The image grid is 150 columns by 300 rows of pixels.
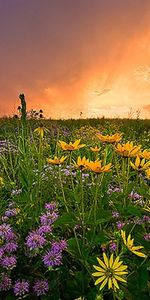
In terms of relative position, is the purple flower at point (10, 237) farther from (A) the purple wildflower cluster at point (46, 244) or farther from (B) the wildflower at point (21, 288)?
(B) the wildflower at point (21, 288)

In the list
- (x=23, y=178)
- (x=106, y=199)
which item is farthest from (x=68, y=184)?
(x=106, y=199)

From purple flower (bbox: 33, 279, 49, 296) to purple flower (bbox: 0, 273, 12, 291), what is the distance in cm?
11

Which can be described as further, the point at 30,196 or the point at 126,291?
the point at 30,196

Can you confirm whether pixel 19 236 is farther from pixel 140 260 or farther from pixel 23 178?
pixel 23 178

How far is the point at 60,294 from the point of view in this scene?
2252 mm

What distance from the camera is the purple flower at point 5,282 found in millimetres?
2230

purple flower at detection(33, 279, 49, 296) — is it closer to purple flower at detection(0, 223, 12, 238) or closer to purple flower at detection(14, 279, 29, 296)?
purple flower at detection(14, 279, 29, 296)

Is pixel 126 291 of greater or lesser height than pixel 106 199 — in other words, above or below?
below

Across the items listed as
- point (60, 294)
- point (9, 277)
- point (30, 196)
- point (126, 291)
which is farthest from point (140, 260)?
point (30, 196)

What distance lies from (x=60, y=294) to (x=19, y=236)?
0.36 m

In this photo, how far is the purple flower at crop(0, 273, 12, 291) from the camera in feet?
Answer: 7.32

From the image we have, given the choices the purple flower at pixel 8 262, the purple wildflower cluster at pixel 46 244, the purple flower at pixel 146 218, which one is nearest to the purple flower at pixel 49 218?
the purple wildflower cluster at pixel 46 244

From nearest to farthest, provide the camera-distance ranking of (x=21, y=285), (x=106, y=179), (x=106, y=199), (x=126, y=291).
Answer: (x=126, y=291) → (x=21, y=285) → (x=106, y=199) → (x=106, y=179)

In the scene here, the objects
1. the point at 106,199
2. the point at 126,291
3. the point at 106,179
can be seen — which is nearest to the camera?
the point at 126,291
